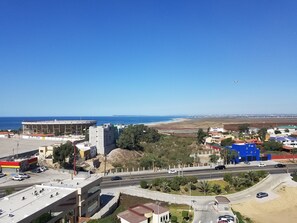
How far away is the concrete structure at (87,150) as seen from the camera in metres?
82.1

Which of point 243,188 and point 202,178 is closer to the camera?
point 243,188

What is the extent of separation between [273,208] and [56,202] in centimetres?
3472

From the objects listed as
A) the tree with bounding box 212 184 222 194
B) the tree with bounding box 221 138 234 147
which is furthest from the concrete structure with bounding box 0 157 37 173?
the tree with bounding box 221 138 234 147

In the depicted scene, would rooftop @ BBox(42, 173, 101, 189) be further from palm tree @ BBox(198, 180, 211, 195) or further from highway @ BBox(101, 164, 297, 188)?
palm tree @ BBox(198, 180, 211, 195)

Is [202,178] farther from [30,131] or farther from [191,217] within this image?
[30,131]

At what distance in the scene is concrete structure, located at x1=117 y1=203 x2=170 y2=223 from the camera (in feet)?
125

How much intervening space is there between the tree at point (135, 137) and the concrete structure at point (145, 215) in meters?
55.0

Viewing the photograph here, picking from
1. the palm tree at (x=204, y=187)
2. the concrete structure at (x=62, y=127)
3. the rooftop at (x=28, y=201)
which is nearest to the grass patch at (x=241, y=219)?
the palm tree at (x=204, y=187)

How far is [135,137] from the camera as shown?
102438 mm

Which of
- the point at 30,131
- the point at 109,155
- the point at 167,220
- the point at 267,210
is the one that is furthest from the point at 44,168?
the point at 30,131

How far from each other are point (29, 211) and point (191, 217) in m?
22.6

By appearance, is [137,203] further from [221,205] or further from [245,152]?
[245,152]

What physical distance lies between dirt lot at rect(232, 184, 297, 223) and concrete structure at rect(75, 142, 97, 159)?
148 feet

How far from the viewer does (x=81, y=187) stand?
1580 inches
